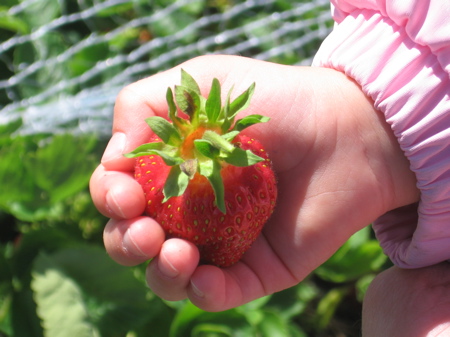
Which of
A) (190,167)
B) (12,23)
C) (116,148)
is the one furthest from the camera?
(12,23)

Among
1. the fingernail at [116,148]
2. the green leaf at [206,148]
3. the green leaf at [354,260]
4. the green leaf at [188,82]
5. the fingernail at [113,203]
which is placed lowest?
the green leaf at [354,260]

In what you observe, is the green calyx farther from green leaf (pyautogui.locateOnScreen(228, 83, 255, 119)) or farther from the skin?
the skin

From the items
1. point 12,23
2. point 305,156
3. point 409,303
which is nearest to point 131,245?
point 305,156

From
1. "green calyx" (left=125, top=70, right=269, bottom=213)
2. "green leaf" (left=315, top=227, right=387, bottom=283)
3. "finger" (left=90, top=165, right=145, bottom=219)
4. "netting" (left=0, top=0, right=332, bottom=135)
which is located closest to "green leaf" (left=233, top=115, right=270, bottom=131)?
"green calyx" (left=125, top=70, right=269, bottom=213)

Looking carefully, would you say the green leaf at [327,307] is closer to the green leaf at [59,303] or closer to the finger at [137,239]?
the green leaf at [59,303]

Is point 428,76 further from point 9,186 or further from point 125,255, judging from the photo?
point 9,186

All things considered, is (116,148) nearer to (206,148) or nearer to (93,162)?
(206,148)

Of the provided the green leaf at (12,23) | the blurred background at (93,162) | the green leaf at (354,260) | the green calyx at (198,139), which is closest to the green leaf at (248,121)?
the green calyx at (198,139)
